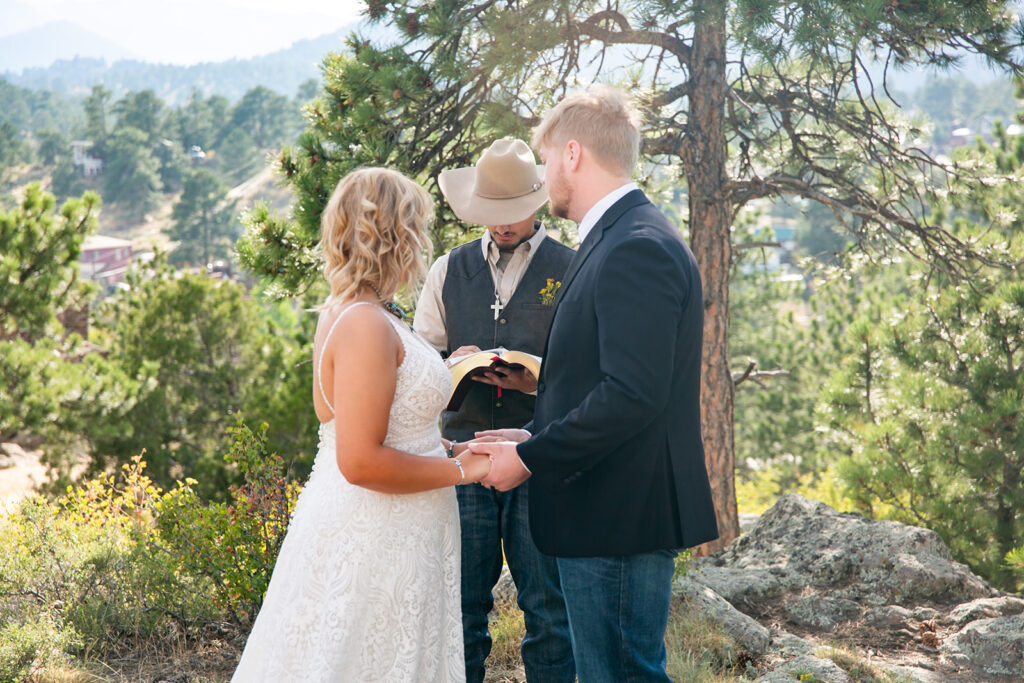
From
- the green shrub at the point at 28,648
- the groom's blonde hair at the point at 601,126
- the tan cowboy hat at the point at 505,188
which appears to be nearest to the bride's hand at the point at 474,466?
the groom's blonde hair at the point at 601,126

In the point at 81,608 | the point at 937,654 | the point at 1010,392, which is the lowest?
the point at 937,654

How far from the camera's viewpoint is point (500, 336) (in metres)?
2.91

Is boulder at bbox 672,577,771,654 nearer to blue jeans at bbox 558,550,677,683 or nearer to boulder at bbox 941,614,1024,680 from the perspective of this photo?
boulder at bbox 941,614,1024,680

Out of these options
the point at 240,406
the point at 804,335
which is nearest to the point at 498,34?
the point at 240,406

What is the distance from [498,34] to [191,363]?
9055 millimetres

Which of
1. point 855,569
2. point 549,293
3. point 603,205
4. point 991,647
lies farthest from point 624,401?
point 855,569

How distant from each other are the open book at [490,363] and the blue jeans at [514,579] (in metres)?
0.38

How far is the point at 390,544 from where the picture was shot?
2.01m

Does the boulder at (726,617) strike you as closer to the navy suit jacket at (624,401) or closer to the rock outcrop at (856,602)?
the rock outcrop at (856,602)

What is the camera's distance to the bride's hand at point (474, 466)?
2.10 meters

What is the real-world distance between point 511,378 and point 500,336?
256 mm

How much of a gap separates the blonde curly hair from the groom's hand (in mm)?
470

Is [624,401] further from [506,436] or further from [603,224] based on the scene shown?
[506,436]

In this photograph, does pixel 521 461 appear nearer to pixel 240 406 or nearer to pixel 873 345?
pixel 873 345
